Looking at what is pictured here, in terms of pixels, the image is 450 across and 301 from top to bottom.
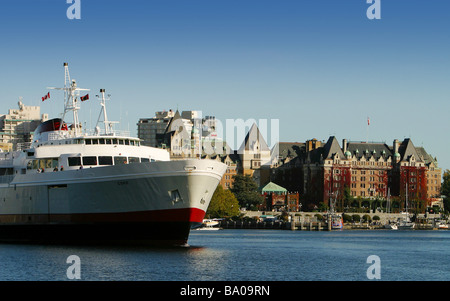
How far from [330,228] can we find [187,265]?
341 ft

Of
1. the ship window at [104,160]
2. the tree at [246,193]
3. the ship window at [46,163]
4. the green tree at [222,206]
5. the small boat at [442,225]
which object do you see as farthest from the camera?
the tree at [246,193]

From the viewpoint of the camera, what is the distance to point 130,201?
60844mm

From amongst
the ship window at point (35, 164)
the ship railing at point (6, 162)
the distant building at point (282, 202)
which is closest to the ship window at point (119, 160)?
the ship window at point (35, 164)

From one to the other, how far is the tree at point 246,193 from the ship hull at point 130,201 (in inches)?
4976

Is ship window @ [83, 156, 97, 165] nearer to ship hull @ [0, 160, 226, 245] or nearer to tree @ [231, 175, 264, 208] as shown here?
ship hull @ [0, 160, 226, 245]

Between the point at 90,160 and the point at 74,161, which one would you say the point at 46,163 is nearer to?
the point at 74,161

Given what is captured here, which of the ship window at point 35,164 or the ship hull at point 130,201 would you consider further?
the ship window at point 35,164

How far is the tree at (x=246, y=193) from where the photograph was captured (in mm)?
191125

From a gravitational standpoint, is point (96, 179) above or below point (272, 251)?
above

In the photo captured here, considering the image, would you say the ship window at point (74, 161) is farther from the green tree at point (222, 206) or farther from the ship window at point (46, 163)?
the green tree at point (222, 206)
